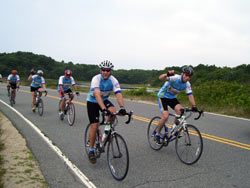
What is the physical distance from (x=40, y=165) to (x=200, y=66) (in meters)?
49.7

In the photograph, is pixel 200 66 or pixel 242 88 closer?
pixel 242 88

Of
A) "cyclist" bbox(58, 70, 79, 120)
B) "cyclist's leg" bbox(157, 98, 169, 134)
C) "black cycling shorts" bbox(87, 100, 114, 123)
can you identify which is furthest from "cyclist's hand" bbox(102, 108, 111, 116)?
"cyclist" bbox(58, 70, 79, 120)

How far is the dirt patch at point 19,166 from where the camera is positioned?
151 inches

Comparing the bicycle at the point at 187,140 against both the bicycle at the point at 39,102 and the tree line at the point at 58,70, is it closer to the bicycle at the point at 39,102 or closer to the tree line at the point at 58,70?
the bicycle at the point at 39,102

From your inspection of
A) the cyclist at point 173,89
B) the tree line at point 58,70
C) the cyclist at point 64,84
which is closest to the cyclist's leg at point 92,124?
the cyclist at point 173,89

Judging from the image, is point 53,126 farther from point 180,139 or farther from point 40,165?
point 180,139

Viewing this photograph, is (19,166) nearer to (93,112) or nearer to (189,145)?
(93,112)

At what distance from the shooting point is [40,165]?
15.5 ft

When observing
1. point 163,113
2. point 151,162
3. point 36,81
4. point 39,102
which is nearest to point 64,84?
point 39,102

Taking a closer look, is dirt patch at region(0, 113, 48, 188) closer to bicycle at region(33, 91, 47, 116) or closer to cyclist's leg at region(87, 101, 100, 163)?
cyclist's leg at region(87, 101, 100, 163)

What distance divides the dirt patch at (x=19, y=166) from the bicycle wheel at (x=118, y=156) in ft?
4.00

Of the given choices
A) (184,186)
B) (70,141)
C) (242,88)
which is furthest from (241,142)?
(242,88)

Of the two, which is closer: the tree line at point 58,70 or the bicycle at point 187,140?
the bicycle at point 187,140

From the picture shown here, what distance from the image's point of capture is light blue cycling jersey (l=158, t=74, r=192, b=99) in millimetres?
5569
